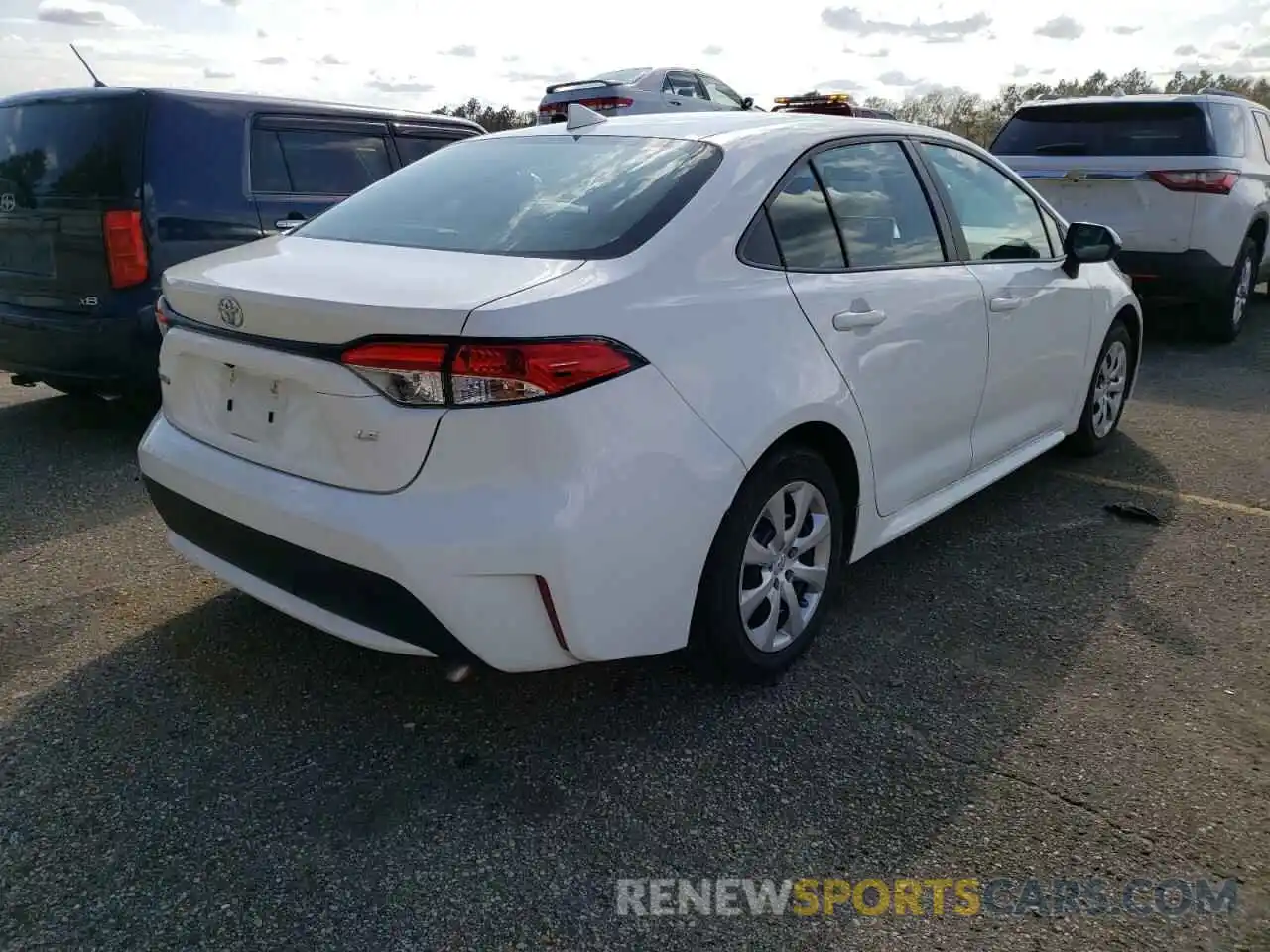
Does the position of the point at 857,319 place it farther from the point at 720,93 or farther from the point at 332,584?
the point at 720,93

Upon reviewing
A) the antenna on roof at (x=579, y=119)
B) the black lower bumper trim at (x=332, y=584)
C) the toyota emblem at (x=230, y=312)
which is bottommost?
the black lower bumper trim at (x=332, y=584)

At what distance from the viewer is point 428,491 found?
235 cm

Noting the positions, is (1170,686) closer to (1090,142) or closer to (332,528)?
(332,528)

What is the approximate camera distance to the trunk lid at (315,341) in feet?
7.72

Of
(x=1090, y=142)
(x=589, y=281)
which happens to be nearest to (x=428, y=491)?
(x=589, y=281)

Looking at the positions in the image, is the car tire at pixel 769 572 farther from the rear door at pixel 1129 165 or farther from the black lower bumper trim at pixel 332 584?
the rear door at pixel 1129 165

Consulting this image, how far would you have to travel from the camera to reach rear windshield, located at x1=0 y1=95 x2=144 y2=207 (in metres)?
4.83

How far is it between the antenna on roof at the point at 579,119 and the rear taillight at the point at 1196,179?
5675mm

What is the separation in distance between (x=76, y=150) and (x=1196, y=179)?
281 inches

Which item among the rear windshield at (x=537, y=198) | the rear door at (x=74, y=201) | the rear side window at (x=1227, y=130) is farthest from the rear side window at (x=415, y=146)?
the rear side window at (x=1227, y=130)

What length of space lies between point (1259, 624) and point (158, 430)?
3.52 metres

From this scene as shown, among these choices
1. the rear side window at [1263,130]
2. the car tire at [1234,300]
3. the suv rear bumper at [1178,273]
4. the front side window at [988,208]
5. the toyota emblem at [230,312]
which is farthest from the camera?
the rear side window at [1263,130]

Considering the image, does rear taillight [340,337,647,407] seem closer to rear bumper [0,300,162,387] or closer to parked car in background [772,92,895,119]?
rear bumper [0,300,162,387]

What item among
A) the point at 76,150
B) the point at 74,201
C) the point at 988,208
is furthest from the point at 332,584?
the point at 76,150
